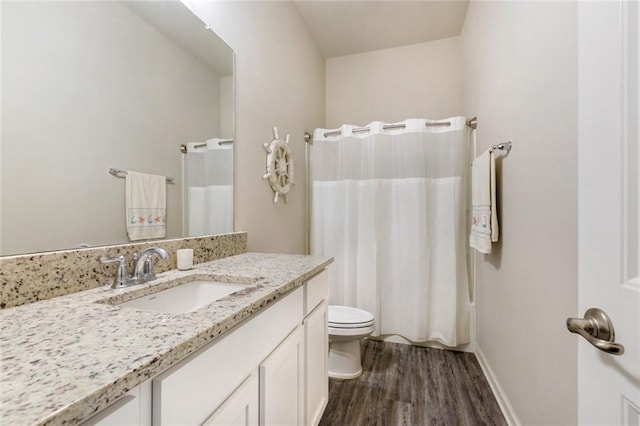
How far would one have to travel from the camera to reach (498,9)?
1.61m

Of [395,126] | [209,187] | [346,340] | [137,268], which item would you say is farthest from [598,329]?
[395,126]

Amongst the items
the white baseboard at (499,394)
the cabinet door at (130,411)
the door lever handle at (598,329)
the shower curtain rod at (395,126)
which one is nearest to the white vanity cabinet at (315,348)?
the cabinet door at (130,411)

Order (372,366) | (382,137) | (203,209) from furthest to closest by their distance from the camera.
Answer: (382,137) < (372,366) < (203,209)

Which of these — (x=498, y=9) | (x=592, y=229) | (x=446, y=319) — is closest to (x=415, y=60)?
(x=498, y=9)

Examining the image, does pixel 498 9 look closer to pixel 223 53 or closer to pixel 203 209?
pixel 223 53

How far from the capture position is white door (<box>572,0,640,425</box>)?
451 mm

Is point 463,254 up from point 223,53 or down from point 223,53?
down

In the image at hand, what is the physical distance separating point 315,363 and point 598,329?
1078 mm

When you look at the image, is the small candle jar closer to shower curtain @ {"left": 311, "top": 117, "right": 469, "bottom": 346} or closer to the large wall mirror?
the large wall mirror

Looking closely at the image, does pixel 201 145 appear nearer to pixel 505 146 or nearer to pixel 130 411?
pixel 130 411

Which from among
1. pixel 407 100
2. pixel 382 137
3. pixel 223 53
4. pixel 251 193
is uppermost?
pixel 407 100

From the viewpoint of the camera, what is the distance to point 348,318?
192 centimetres

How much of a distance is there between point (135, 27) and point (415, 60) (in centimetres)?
257

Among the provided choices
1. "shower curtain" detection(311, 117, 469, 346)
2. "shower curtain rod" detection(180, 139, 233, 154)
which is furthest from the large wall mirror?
"shower curtain" detection(311, 117, 469, 346)
